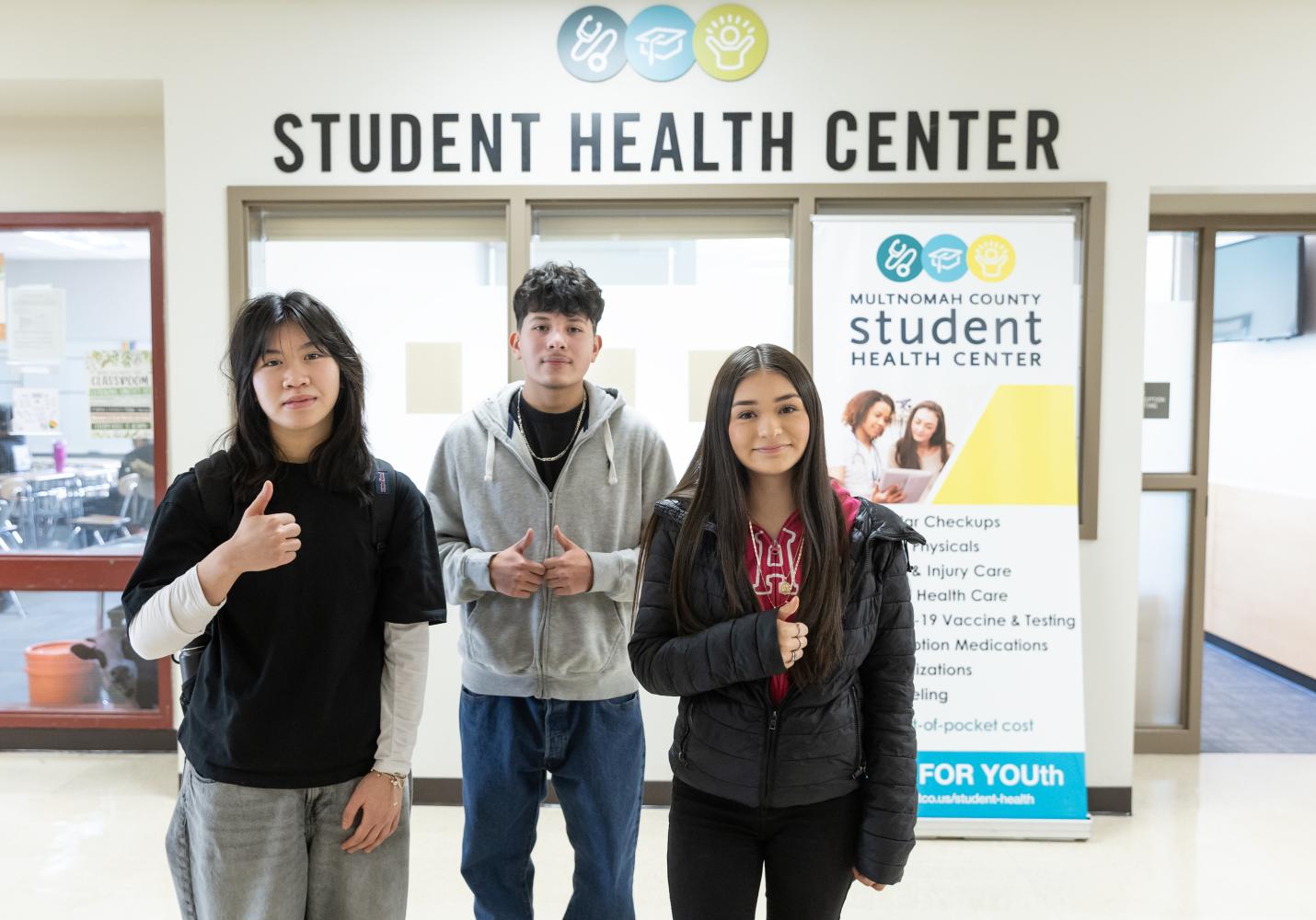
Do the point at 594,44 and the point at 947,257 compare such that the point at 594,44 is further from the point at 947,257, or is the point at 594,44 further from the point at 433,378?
the point at 947,257

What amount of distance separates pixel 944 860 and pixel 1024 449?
1.39 meters

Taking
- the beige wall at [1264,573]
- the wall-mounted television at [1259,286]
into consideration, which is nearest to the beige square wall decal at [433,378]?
the wall-mounted television at [1259,286]

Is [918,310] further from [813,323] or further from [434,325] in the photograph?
[434,325]

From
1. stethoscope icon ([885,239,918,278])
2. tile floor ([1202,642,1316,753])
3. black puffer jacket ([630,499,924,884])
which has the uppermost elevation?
stethoscope icon ([885,239,918,278])

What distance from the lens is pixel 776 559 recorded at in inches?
60.2

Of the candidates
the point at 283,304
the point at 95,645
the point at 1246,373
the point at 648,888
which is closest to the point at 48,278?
the point at 95,645

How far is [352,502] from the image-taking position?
4.61 ft

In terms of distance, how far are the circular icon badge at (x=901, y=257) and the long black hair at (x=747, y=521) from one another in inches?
68.1

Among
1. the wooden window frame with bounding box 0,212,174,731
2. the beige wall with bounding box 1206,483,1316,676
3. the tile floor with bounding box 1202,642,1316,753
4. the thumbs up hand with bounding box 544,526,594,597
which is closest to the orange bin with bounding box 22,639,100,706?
the wooden window frame with bounding box 0,212,174,731

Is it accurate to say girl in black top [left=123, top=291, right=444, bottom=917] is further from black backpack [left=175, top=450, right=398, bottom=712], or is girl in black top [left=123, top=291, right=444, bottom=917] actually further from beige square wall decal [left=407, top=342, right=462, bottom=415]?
beige square wall decal [left=407, top=342, right=462, bottom=415]

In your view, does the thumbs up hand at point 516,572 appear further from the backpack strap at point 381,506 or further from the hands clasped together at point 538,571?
the backpack strap at point 381,506

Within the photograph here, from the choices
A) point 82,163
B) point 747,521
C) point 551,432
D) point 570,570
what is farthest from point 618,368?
point 82,163

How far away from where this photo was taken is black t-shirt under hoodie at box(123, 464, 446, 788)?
134 centimetres

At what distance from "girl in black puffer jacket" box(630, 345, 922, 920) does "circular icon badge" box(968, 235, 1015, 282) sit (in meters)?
1.86
